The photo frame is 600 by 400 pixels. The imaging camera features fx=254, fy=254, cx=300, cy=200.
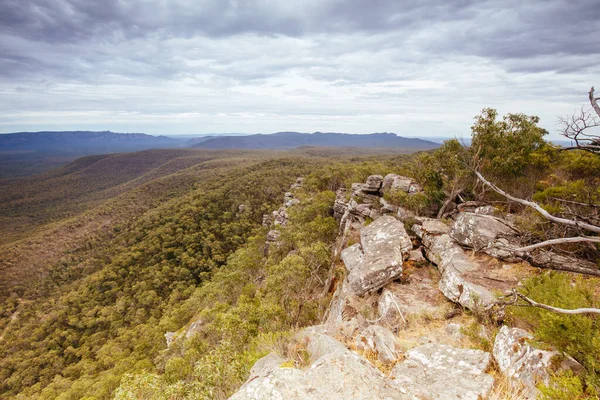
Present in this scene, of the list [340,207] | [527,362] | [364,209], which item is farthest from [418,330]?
[340,207]

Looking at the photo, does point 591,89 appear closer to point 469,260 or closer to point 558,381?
point 558,381

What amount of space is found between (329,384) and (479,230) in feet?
41.7

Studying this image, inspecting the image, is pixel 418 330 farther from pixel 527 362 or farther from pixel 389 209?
pixel 389 209

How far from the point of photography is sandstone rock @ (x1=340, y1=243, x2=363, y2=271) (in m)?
18.2

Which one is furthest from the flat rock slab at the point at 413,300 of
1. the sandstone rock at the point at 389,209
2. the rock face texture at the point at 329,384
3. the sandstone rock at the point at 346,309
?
the sandstone rock at the point at 389,209

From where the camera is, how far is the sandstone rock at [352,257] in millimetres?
18219

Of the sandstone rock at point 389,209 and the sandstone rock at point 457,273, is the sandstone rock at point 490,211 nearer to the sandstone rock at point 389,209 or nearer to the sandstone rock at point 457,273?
the sandstone rock at point 457,273

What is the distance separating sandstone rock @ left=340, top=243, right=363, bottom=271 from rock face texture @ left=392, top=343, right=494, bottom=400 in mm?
10528

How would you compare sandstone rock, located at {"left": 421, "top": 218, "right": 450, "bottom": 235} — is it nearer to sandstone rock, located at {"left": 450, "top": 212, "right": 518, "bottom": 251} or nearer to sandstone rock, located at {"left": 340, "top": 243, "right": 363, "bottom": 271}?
sandstone rock, located at {"left": 450, "top": 212, "right": 518, "bottom": 251}

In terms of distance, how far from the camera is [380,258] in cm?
1559

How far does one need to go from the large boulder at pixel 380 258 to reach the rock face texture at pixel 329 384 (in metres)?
9.34

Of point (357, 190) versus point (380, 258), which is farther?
point (357, 190)

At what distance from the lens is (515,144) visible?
20.1 metres

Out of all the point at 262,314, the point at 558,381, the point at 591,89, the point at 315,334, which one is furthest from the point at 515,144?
the point at 262,314
